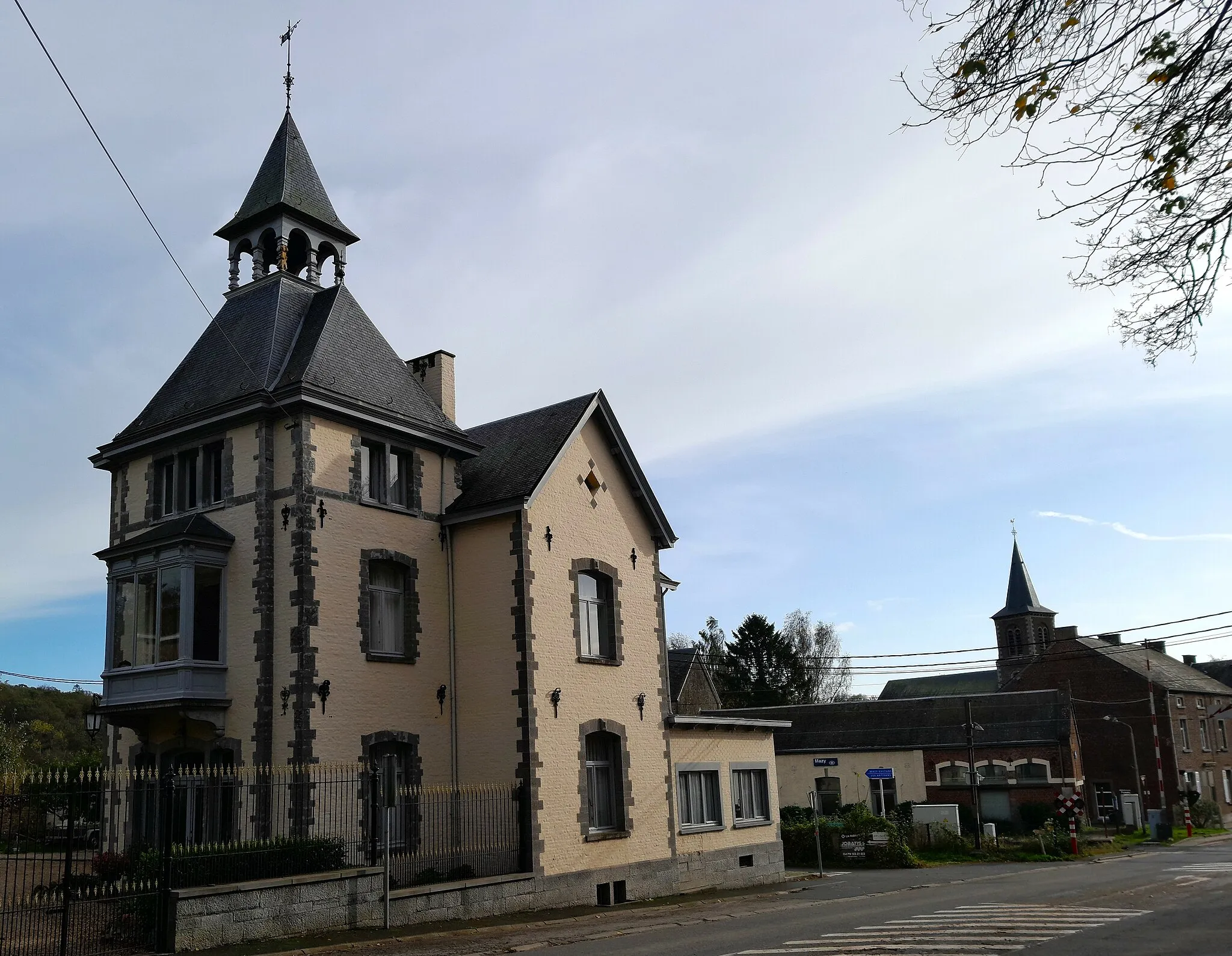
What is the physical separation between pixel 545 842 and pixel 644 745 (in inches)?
163

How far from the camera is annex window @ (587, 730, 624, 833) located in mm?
22156

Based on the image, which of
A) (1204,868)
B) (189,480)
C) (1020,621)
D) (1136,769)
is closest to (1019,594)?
(1020,621)

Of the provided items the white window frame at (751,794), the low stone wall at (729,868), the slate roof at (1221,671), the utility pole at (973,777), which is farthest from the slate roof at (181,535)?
the slate roof at (1221,671)

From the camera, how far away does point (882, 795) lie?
Answer: 154ft

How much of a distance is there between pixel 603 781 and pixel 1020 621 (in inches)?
2138

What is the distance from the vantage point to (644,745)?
931 inches

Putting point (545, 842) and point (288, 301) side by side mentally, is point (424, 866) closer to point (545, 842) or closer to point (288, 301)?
point (545, 842)

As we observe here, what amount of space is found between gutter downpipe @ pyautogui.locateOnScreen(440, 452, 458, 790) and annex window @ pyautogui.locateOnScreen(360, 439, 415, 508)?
866mm

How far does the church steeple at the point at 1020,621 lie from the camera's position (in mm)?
67938

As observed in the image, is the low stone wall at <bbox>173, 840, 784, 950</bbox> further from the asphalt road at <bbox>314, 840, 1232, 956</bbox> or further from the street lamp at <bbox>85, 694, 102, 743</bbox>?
the street lamp at <bbox>85, 694, 102, 743</bbox>

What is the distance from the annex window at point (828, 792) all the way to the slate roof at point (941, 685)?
4331cm

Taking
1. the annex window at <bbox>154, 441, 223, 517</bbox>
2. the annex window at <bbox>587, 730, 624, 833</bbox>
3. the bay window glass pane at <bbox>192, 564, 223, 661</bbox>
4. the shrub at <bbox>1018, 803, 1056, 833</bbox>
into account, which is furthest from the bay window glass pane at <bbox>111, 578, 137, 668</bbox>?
the shrub at <bbox>1018, 803, 1056, 833</bbox>

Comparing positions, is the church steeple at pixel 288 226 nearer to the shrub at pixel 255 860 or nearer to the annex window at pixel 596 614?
the annex window at pixel 596 614

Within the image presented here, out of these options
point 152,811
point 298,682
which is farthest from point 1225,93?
point 152,811
